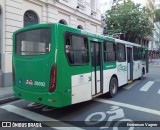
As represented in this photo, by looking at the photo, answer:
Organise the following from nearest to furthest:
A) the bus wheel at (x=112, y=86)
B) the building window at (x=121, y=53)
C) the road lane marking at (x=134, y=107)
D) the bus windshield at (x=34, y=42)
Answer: the bus windshield at (x=34, y=42) → the road lane marking at (x=134, y=107) → the bus wheel at (x=112, y=86) → the building window at (x=121, y=53)

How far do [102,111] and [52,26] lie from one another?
124 inches

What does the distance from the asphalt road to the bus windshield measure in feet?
6.21

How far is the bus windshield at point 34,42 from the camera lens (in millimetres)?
5996

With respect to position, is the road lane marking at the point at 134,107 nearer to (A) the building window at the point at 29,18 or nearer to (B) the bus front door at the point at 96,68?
(B) the bus front door at the point at 96,68

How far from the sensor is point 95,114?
657 centimetres

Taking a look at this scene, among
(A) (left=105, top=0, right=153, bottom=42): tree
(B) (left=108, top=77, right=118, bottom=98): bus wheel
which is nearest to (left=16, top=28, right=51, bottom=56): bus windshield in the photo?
(B) (left=108, top=77, right=118, bottom=98): bus wheel

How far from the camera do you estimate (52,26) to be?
586cm

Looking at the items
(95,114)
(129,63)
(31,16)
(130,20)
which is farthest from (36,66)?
(130,20)

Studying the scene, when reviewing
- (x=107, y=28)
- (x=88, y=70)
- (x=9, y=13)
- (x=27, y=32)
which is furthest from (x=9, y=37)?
(x=107, y=28)

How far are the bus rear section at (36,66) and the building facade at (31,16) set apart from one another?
4.78 m

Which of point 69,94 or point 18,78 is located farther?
point 18,78

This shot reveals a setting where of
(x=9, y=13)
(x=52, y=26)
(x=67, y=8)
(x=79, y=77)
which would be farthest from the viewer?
(x=67, y=8)

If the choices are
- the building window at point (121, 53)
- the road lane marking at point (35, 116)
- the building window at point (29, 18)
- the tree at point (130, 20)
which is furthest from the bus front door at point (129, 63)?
the tree at point (130, 20)

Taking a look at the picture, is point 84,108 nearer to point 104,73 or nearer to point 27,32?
point 104,73
